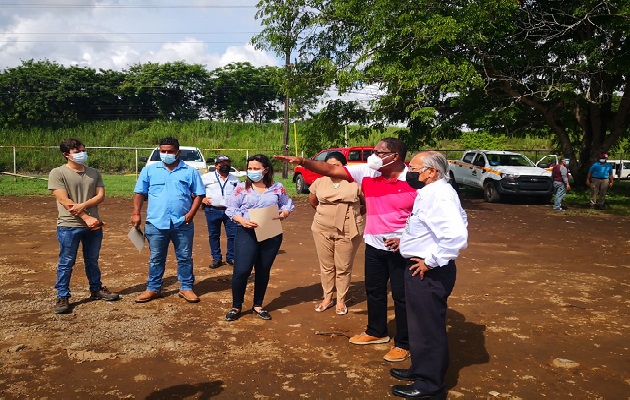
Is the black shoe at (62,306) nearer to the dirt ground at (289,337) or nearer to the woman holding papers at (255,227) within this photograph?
the dirt ground at (289,337)

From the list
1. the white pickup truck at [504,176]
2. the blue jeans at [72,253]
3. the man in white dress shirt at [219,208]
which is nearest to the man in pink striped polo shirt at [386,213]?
the blue jeans at [72,253]

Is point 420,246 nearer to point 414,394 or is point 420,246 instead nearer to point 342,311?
point 414,394

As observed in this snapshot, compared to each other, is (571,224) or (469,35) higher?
(469,35)

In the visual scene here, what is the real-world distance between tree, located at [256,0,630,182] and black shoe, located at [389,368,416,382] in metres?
10.5

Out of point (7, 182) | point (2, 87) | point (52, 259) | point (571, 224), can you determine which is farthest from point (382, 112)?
point (2, 87)

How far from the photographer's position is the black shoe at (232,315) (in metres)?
5.18

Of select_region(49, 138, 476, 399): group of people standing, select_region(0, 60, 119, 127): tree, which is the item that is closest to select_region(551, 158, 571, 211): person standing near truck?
select_region(49, 138, 476, 399): group of people standing

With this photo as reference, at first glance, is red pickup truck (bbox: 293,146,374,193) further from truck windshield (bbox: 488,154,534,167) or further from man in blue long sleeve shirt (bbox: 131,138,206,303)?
man in blue long sleeve shirt (bbox: 131,138,206,303)

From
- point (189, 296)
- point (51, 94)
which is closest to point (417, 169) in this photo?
point (189, 296)

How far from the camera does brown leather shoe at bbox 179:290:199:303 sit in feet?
18.8

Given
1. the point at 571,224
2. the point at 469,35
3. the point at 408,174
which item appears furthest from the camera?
the point at 469,35

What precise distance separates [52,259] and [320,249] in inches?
176

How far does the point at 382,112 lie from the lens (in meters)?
15.6

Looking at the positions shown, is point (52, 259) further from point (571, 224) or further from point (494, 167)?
point (494, 167)
